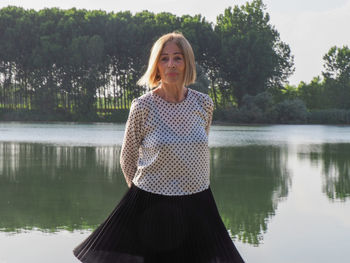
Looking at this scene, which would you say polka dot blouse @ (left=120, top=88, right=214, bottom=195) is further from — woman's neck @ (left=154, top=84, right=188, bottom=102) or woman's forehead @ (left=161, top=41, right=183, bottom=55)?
woman's forehead @ (left=161, top=41, right=183, bottom=55)

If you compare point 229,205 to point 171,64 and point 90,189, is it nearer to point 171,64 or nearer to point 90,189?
point 90,189

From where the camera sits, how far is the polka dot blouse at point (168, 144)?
9.57ft

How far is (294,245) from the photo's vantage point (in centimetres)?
560

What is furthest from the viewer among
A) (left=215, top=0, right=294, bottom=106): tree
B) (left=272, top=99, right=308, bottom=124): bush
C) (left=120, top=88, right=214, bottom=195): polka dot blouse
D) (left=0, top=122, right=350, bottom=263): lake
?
(left=215, top=0, right=294, bottom=106): tree

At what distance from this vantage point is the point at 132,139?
9.93 feet

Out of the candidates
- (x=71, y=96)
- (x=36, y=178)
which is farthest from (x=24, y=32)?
(x=36, y=178)

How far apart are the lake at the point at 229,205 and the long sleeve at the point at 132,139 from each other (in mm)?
2118

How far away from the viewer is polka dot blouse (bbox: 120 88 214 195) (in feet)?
9.57

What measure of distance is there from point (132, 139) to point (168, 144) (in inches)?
8.8

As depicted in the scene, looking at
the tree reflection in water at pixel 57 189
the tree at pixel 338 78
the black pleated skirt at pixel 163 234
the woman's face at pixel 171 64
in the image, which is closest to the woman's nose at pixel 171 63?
the woman's face at pixel 171 64

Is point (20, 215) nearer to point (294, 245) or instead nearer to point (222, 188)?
point (294, 245)

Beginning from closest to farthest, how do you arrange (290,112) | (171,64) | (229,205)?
(171,64) → (229,205) → (290,112)

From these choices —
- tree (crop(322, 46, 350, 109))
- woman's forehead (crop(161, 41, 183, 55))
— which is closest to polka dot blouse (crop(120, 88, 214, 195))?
woman's forehead (crop(161, 41, 183, 55))

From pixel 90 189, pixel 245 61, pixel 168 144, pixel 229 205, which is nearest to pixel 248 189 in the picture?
pixel 229 205
